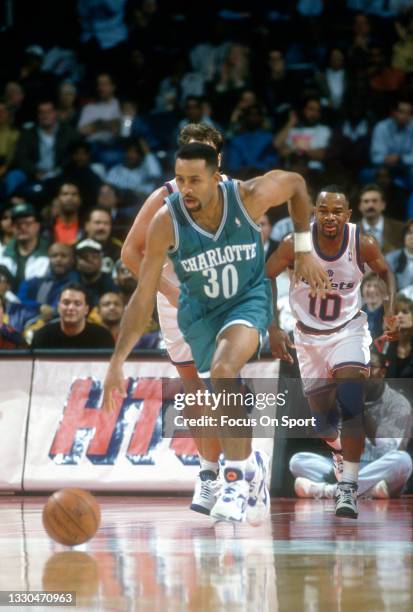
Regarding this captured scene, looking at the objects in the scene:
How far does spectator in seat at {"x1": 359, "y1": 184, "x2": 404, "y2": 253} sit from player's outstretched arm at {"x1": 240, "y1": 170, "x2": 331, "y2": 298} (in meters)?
5.06

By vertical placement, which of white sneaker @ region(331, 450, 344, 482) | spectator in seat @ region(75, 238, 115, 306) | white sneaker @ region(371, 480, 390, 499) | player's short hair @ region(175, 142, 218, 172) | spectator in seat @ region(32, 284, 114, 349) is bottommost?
white sneaker @ region(371, 480, 390, 499)

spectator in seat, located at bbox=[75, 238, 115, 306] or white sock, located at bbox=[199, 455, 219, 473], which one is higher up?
spectator in seat, located at bbox=[75, 238, 115, 306]

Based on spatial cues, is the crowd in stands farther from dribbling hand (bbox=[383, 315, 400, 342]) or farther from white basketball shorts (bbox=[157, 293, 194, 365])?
white basketball shorts (bbox=[157, 293, 194, 365])

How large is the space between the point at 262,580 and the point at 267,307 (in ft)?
7.89

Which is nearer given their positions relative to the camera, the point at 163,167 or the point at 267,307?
the point at 267,307

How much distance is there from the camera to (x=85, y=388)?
10.1m

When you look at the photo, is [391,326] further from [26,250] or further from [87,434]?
[26,250]

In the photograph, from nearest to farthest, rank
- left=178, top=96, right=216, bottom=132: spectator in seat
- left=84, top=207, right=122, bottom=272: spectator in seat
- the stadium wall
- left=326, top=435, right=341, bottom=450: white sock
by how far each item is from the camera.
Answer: left=326, top=435, right=341, bottom=450: white sock, the stadium wall, left=84, top=207, right=122, bottom=272: spectator in seat, left=178, top=96, right=216, bottom=132: spectator in seat

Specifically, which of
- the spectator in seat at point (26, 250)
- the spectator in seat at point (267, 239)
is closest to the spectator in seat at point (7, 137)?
the spectator in seat at point (26, 250)

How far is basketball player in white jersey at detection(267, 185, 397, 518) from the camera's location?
8.12m

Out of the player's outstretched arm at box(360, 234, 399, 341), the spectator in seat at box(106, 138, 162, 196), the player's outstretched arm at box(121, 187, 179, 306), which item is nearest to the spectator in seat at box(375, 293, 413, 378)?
the player's outstretched arm at box(360, 234, 399, 341)

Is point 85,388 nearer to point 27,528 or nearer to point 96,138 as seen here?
point 27,528

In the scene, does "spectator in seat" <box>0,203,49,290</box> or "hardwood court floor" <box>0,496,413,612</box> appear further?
"spectator in seat" <box>0,203,49,290</box>

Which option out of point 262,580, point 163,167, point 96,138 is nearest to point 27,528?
point 262,580
